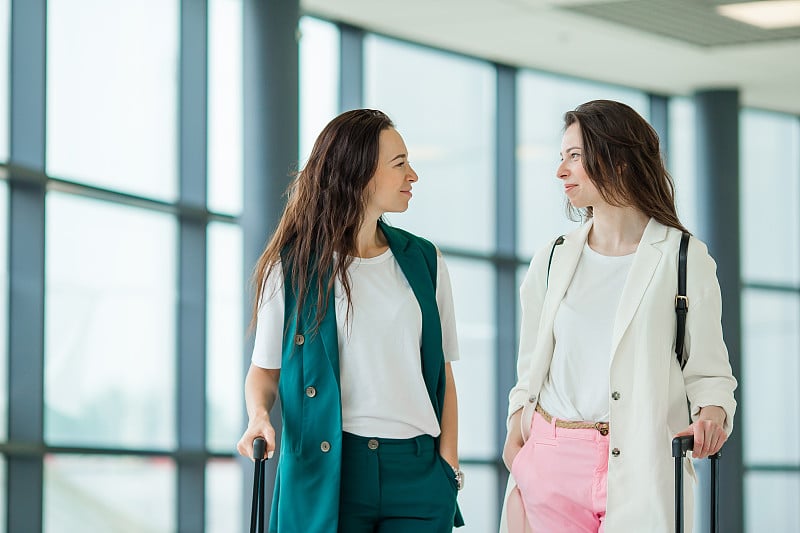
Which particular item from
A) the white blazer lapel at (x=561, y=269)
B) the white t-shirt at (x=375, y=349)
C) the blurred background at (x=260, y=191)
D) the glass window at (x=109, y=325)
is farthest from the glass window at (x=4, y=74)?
the white blazer lapel at (x=561, y=269)

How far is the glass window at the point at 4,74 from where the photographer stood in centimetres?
563

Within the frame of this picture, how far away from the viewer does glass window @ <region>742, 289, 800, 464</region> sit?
1090 cm

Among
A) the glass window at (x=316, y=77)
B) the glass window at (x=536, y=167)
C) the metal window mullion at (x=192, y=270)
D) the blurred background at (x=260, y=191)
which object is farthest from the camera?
the glass window at (x=536, y=167)

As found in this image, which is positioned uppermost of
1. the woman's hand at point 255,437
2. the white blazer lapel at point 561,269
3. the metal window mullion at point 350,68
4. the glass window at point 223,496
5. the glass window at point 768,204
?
the metal window mullion at point 350,68

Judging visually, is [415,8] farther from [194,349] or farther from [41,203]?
[41,203]

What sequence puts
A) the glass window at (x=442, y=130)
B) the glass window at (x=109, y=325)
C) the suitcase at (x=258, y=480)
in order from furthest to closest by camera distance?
the glass window at (x=442, y=130) < the glass window at (x=109, y=325) < the suitcase at (x=258, y=480)

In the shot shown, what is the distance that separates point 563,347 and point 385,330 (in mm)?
504

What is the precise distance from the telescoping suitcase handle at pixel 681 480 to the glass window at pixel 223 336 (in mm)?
4571

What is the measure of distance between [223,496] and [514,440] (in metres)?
4.39

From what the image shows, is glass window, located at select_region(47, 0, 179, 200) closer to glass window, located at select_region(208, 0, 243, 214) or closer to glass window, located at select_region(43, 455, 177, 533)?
glass window, located at select_region(208, 0, 243, 214)

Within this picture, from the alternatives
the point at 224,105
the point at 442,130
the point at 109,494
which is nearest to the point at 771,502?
the point at 442,130

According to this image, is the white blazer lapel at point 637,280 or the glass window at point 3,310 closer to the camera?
the white blazer lapel at point 637,280

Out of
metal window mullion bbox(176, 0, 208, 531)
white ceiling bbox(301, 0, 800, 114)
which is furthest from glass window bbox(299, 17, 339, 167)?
metal window mullion bbox(176, 0, 208, 531)

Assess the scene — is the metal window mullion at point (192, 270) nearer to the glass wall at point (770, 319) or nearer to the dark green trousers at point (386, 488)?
the dark green trousers at point (386, 488)
